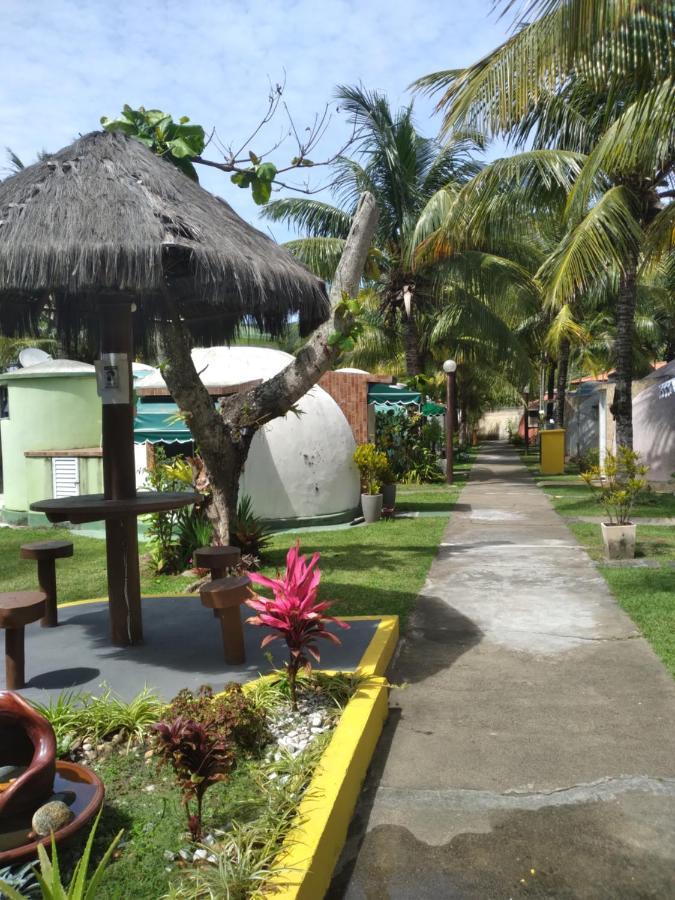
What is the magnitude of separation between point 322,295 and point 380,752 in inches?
145

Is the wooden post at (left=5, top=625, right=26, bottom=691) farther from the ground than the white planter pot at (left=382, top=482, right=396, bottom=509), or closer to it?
closer to it

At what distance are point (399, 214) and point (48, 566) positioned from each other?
48.7ft

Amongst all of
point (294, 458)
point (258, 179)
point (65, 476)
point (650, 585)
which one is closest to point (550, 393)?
point (294, 458)

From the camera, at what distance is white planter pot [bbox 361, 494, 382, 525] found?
44.1 ft

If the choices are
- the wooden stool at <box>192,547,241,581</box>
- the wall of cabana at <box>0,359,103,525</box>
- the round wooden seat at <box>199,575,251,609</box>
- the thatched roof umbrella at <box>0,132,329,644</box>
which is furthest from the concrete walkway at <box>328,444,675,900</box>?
the wall of cabana at <box>0,359,103,525</box>

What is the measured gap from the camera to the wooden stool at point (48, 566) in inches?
244

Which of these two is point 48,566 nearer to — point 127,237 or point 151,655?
point 151,655

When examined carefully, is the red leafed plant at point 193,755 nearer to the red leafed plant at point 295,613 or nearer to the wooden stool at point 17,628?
the red leafed plant at point 295,613

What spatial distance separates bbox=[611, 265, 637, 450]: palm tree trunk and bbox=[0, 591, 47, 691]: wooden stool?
12.0 meters

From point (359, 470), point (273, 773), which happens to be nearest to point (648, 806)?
point (273, 773)

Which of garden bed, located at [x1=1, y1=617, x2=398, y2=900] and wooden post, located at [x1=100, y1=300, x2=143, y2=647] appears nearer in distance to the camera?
garden bed, located at [x1=1, y1=617, x2=398, y2=900]

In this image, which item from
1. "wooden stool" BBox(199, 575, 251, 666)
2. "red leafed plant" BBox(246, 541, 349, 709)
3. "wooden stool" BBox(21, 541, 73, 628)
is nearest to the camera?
"red leafed plant" BBox(246, 541, 349, 709)

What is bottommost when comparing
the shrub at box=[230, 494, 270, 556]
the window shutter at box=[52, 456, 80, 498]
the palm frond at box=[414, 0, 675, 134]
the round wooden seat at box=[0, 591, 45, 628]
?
the shrub at box=[230, 494, 270, 556]

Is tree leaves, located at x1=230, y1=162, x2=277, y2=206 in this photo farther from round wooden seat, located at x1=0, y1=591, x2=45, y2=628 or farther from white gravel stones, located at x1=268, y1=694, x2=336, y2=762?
white gravel stones, located at x1=268, y1=694, x2=336, y2=762
